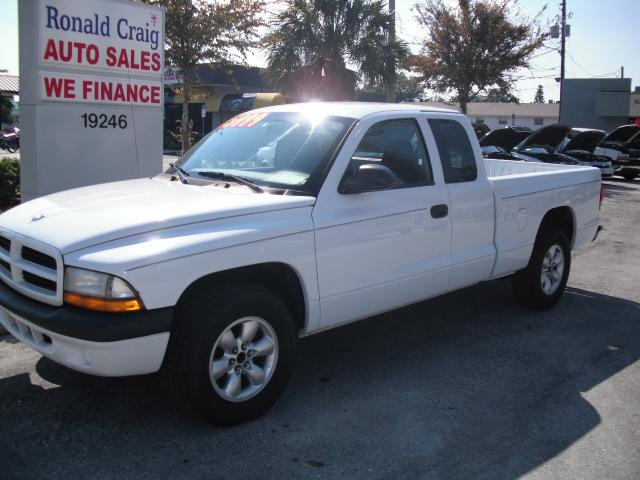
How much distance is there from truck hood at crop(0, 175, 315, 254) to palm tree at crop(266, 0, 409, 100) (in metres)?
14.1

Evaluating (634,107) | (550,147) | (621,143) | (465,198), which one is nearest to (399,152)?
(465,198)

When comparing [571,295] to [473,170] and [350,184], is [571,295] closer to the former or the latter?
[473,170]

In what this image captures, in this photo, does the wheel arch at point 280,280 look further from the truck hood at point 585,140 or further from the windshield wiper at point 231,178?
the truck hood at point 585,140

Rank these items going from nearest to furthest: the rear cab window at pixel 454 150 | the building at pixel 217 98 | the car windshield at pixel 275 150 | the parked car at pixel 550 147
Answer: the car windshield at pixel 275 150 → the rear cab window at pixel 454 150 → the parked car at pixel 550 147 → the building at pixel 217 98

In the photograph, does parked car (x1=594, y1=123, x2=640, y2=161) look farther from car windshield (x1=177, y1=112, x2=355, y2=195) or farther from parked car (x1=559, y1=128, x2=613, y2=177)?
car windshield (x1=177, y1=112, x2=355, y2=195)

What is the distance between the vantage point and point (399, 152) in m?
4.70

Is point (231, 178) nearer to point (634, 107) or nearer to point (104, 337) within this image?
point (104, 337)

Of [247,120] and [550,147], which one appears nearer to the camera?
[247,120]

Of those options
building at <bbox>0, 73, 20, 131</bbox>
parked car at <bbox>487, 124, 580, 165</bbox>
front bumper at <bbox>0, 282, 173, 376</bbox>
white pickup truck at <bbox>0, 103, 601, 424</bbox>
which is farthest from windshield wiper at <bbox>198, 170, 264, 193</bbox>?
building at <bbox>0, 73, 20, 131</bbox>

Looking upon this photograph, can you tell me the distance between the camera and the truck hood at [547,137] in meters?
18.0

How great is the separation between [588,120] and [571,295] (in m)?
40.5

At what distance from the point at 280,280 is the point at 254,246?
463mm

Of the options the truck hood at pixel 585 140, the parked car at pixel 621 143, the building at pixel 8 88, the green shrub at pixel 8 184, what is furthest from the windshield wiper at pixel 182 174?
the building at pixel 8 88

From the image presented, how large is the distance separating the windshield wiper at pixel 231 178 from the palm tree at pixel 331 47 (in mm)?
13795
